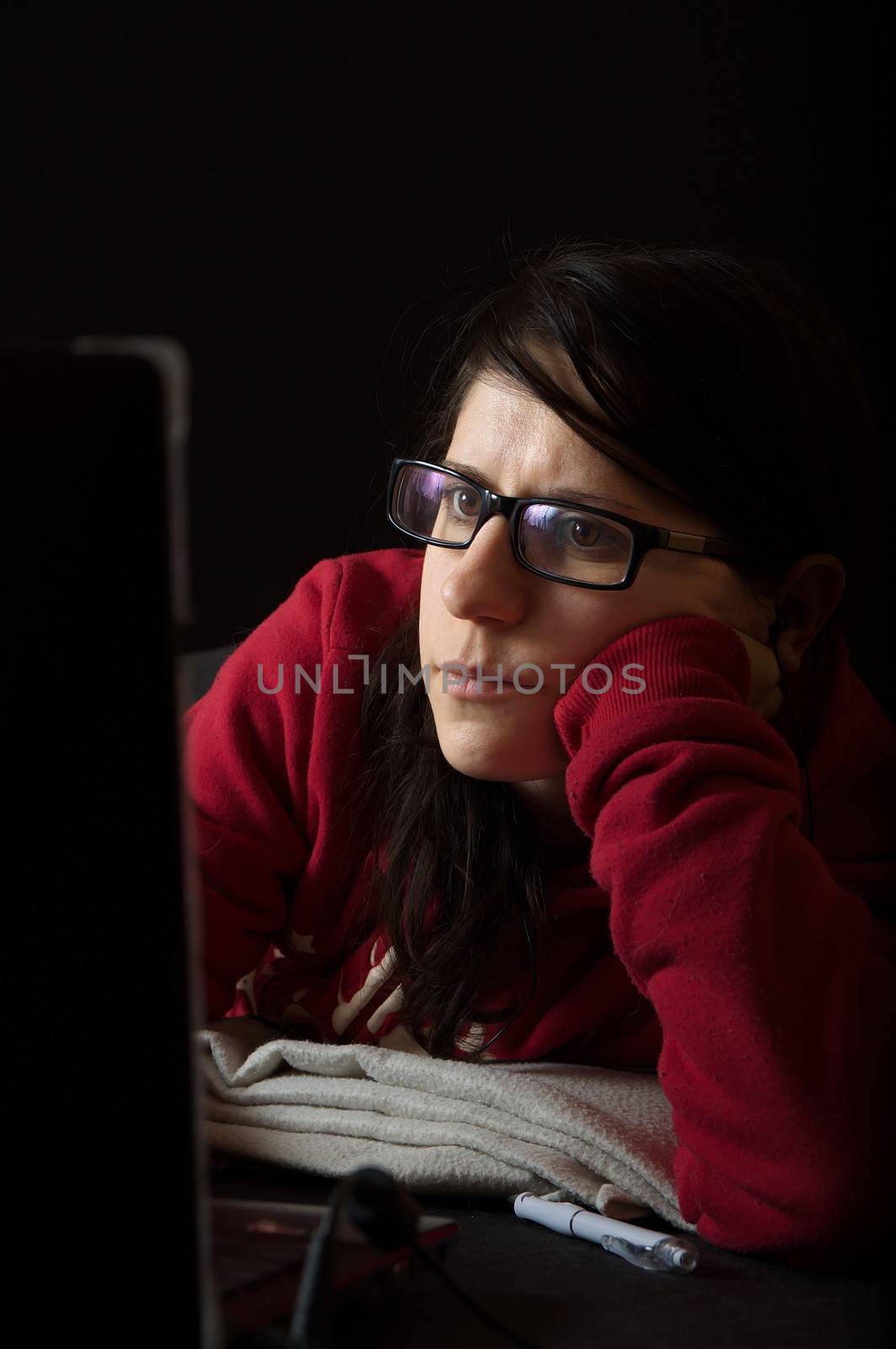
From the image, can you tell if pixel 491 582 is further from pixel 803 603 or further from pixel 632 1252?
pixel 632 1252

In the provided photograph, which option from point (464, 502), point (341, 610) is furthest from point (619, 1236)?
point (341, 610)

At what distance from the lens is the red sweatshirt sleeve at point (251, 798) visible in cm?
128

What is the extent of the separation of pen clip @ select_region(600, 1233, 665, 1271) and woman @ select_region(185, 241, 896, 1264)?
2.9 inches

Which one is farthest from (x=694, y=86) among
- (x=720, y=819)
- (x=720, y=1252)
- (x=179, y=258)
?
(x=720, y=1252)

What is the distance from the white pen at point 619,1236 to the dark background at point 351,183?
50.9 inches

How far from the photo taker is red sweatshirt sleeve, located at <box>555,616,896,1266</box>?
32.7 inches

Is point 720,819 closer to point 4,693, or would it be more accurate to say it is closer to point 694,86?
point 4,693

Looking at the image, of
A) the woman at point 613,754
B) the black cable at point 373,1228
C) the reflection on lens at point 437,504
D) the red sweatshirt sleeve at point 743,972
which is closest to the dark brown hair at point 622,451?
the woman at point 613,754

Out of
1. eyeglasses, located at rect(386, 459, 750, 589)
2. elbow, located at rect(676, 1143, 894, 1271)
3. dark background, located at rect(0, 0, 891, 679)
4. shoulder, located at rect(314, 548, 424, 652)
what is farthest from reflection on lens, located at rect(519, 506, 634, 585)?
dark background, located at rect(0, 0, 891, 679)

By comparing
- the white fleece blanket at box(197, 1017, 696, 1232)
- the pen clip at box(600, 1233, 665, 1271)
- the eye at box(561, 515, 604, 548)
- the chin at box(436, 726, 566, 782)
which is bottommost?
the white fleece blanket at box(197, 1017, 696, 1232)

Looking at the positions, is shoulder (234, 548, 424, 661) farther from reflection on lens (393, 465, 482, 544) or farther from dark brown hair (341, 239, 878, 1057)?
reflection on lens (393, 465, 482, 544)

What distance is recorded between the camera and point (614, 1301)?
0.74m

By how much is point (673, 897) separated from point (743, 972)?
68 mm

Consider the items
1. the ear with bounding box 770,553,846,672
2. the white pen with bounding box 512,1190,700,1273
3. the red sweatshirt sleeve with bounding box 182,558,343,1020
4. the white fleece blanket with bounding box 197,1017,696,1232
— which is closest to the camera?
the white pen with bounding box 512,1190,700,1273
